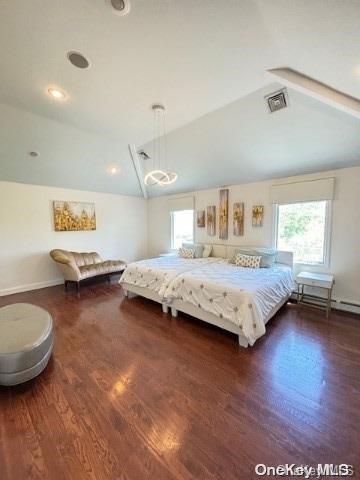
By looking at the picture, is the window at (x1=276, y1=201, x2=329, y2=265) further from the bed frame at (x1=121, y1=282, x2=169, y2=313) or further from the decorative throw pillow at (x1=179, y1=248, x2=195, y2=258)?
the bed frame at (x1=121, y1=282, x2=169, y2=313)

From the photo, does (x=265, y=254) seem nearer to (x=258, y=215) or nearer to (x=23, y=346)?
(x=258, y=215)

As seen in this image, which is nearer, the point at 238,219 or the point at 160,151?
the point at 160,151

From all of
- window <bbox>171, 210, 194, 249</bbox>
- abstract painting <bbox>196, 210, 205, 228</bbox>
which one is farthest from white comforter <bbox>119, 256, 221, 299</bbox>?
window <bbox>171, 210, 194, 249</bbox>

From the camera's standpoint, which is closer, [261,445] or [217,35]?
[261,445]

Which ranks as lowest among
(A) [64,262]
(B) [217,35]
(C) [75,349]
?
(C) [75,349]

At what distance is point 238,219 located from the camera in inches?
185

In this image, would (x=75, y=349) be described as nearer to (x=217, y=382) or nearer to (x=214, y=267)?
(x=217, y=382)

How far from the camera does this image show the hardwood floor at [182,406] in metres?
1.27

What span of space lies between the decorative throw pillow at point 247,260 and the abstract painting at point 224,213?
96 cm

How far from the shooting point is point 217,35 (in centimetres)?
184

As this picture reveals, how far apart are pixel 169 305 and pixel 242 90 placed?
10.5 ft

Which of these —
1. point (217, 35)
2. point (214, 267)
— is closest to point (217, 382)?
point (214, 267)

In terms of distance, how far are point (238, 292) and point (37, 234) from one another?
460 centimetres

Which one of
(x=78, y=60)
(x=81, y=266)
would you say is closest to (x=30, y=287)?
(x=81, y=266)
